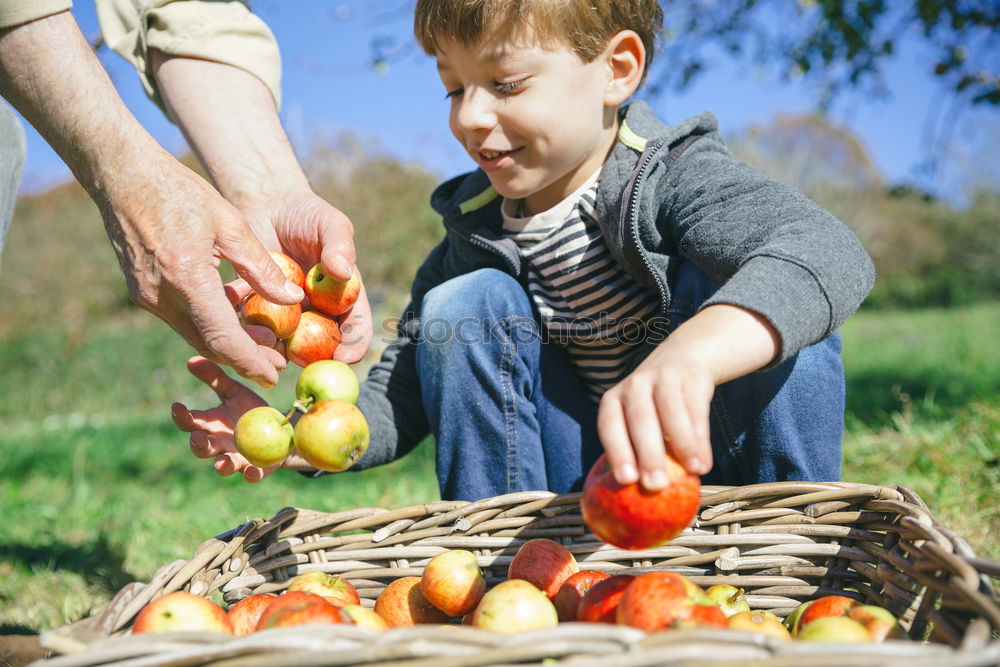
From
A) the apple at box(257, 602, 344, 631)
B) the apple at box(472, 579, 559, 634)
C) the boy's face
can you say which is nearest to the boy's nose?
the boy's face

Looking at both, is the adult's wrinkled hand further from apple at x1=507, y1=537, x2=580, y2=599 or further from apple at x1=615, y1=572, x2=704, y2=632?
apple at x1=615, y1=572, x2=704, y2=632

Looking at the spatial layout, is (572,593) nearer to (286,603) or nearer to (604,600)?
(604,600)

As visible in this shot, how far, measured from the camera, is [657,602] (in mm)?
1300

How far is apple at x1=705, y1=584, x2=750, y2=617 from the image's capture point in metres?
1.51

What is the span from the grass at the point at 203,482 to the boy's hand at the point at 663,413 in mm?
1328

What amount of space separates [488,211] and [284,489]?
1941 mm

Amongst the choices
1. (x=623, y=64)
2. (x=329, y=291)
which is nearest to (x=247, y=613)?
(x=329, y=291)

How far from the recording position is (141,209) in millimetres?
1582

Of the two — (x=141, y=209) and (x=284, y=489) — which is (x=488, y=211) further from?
(x=284, y=489)

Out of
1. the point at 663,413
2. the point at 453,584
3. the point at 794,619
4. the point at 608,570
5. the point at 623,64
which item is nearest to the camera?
the point at 663,413

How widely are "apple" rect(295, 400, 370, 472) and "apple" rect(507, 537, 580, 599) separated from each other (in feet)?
1.33

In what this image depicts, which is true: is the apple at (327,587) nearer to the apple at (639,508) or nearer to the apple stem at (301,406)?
the apple stem at (301,406)

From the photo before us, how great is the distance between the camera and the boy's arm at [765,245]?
1.40m

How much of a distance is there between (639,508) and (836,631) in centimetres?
37
